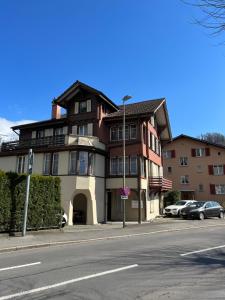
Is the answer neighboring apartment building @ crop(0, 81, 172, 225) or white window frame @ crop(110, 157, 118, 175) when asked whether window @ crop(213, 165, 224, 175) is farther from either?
white window frame @ crop(110, 157, 118, 175)

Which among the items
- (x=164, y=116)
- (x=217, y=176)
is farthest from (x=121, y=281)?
(x=217, y=176)

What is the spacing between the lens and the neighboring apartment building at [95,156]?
2744 cm

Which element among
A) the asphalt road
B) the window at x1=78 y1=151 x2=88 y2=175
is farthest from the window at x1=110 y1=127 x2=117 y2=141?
the asphalt road

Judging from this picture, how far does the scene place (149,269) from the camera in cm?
820

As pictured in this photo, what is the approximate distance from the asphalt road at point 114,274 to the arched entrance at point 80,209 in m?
17.0

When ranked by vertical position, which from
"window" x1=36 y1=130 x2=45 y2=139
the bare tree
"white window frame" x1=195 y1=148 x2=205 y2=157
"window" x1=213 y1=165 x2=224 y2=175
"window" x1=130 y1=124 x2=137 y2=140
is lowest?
"window" x1=213 y1=165 x2=224 y2=175

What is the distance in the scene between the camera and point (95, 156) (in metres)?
28.7

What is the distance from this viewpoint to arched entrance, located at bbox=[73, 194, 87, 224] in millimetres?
28266

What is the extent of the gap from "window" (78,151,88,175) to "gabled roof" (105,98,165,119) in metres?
5.36

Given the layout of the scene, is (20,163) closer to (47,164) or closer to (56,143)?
(47,164)

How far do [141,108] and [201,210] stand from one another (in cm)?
1155

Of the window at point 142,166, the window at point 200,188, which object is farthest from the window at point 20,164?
the window at point 200,188

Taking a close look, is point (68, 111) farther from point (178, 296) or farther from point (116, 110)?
point (178, 296)

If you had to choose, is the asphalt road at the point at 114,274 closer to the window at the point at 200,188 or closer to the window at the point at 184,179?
the window at the point at 200,188
